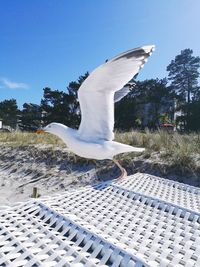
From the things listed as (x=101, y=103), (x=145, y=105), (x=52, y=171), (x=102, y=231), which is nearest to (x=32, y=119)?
(x=145, y=105)

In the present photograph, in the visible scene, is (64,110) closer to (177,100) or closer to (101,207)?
(177,100)

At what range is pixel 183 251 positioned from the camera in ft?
4.73

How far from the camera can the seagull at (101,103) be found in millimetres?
2990

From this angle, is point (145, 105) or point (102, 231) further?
point (145, 105)

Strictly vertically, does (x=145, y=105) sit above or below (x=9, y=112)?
above

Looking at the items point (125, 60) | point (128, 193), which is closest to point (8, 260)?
point (128, 193)

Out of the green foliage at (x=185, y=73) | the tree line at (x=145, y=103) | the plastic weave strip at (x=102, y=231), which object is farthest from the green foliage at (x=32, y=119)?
the plastic weave strip at (x=102, y=231)

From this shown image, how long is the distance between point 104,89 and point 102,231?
1.87m

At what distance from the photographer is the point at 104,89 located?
10.3ft

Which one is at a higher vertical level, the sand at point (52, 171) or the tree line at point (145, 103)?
the tree line at point (145, 103)

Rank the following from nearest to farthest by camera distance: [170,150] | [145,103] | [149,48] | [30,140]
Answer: [149,48]
[170,150]
[30,140]
[145,103]

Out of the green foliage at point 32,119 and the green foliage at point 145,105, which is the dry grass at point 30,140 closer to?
the green foliage at point 145,105

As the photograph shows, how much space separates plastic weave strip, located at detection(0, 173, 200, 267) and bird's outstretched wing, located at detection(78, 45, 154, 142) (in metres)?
1.09

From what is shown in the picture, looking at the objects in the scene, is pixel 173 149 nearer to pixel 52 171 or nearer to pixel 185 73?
pixel 52 171
